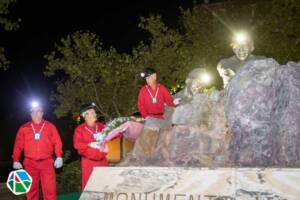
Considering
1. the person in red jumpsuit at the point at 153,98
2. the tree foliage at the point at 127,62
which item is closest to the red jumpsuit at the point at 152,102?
the person in red jumpsuit at the point at 153,98

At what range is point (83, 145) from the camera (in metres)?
7.73

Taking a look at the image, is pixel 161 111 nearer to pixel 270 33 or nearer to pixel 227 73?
pixel 227 73

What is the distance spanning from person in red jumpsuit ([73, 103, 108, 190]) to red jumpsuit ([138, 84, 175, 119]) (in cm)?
97

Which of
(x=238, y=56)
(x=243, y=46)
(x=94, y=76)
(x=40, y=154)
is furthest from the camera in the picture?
(x=94, y=76)

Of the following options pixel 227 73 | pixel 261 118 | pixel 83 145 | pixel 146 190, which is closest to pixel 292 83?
pixel 261 118

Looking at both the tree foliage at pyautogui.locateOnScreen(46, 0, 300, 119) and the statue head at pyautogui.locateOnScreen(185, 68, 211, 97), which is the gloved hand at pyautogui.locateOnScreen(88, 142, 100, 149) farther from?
the tree foliage at pyautogui.locateOnScreen(46, 0, 300, 119)

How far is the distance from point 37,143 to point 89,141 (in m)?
1.28

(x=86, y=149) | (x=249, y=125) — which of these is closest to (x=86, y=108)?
(x=86, y=149)

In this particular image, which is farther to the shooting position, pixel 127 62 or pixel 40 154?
pixel 127 62

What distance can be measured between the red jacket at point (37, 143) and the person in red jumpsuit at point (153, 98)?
2.05 meters

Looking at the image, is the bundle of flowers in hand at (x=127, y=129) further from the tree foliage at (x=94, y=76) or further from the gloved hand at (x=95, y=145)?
the tree foliage at (x=94, y=76)

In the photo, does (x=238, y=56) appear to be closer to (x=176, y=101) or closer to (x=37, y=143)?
(x=176, y=101)

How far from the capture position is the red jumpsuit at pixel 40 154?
27.1ft

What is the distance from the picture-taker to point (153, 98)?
795cm
